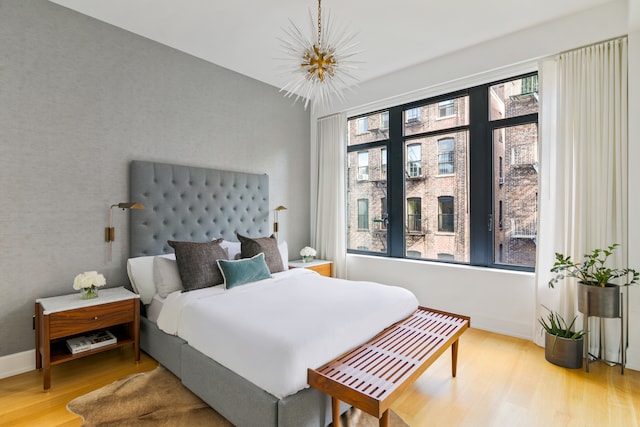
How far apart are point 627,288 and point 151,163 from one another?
4.28 meters

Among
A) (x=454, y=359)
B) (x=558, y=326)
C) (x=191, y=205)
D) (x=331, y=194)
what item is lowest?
(x=454, y=359)

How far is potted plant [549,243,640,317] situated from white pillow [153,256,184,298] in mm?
3200

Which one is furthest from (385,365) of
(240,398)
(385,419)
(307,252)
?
(307,252)

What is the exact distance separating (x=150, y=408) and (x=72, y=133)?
2.27 metres

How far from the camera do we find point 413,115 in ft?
13.4

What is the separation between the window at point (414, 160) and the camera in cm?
402

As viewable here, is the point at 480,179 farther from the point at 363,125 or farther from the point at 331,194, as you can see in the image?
the point at 331,194

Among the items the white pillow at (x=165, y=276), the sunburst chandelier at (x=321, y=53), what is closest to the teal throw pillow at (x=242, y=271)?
the white pillow at (x=165, y=276)

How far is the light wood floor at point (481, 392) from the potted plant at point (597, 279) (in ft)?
1.72

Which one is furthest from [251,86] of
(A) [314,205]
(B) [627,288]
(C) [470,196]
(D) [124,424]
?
(B) [627,288]

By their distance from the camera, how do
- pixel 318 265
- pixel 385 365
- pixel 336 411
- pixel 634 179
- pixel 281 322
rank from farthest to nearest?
pixel 318 265 → pixel 634 179 → pixel 281 322 → pixel 385 365 → pixel 336 411

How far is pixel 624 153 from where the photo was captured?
2.59 meters

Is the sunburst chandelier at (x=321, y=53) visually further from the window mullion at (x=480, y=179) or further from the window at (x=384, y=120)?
the window mullion at (x=480, y=179)

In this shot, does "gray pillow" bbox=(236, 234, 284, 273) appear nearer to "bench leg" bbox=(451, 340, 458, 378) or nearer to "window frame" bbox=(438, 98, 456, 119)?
"bench leg" bbox=(451, 340, 458, 378)
